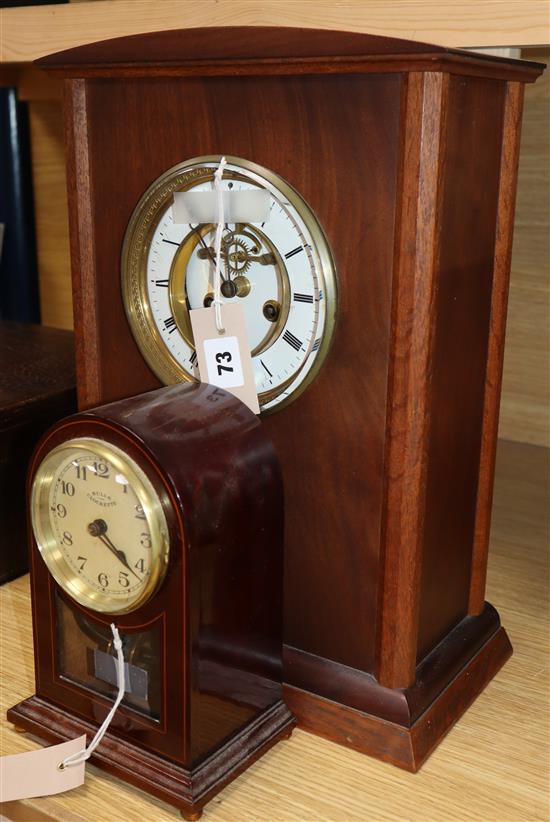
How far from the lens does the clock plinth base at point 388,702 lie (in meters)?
0.94

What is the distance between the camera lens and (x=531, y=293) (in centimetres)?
178

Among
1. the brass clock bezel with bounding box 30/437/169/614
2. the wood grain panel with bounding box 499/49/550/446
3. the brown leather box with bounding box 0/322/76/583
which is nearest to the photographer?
the brass clock bezel with bounding box 30/437/169/614

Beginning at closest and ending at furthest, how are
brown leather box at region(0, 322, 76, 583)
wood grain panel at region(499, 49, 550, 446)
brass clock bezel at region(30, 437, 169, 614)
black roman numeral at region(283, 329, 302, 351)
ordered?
brass clock bezel at region(30, 437, 169, 614), black roman numeral at region(283, 329, 302, 351), brown leather box at region(0, 322, 76, 583), wood grain panel at region(499, 49, 550, 446)

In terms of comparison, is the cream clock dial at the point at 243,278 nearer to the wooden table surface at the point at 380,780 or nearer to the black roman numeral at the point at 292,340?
the black roman numeral at the point at 292,340

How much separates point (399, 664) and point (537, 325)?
989 mm

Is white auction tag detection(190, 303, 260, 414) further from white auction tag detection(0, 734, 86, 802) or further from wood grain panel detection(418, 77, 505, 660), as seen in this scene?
white auction tag detection(0, 734, 86, 802)

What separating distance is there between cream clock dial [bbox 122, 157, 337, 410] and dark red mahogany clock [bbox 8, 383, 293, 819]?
0.23 ft

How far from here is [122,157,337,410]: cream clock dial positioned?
35.1 inches

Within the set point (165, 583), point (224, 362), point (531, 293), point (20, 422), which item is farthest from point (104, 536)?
point (531, 293)

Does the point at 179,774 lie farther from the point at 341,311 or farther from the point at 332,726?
the point at 341,311

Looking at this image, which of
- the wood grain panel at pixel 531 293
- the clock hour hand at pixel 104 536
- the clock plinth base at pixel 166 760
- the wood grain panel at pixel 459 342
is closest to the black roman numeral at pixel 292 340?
the wood grain panel at pixel 459 342

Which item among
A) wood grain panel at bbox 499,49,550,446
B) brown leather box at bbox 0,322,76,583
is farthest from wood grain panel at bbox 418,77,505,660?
wood grain panel at bbox 499,49,550,446

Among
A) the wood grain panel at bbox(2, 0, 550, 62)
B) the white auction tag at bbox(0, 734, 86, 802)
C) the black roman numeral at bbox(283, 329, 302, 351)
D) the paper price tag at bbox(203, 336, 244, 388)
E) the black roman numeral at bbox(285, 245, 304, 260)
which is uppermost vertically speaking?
the wood grain panel at bbox(2, 0, 550, 62)

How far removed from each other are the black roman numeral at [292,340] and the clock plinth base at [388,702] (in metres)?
0.32
